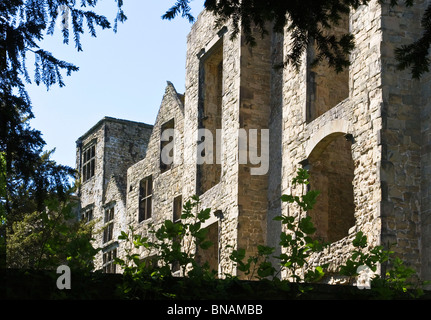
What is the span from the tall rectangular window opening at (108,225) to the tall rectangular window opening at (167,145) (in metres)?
3.85

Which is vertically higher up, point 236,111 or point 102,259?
point 236,111

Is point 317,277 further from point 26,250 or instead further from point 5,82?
point 26,250

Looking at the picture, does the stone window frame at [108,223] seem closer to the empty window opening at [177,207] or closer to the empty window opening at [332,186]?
the empty window opening at [177,207]

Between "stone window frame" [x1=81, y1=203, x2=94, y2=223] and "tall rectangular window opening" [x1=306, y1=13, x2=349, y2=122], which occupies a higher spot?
"tall rectangular window opening" [x1=306, y1=13, x2=349, y2=122]

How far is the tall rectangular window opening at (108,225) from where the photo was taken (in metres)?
26.2

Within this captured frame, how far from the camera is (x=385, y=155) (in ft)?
41.8

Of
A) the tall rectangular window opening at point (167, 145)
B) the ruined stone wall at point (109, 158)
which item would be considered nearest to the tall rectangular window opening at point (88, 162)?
the ruined stone wall at point (109, 158)

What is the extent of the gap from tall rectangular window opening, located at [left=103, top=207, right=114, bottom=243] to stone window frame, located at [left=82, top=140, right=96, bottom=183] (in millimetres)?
2693

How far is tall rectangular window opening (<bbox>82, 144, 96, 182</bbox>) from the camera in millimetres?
29484

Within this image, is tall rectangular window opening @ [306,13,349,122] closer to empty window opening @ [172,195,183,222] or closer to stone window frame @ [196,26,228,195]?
stone window frame @ [196,26,228,195]

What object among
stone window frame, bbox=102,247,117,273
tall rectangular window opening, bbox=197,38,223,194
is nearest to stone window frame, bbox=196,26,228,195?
A: tall rectangular window opening, bbox=197,38,223,194

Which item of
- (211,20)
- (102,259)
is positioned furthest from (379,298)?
(102,259)
